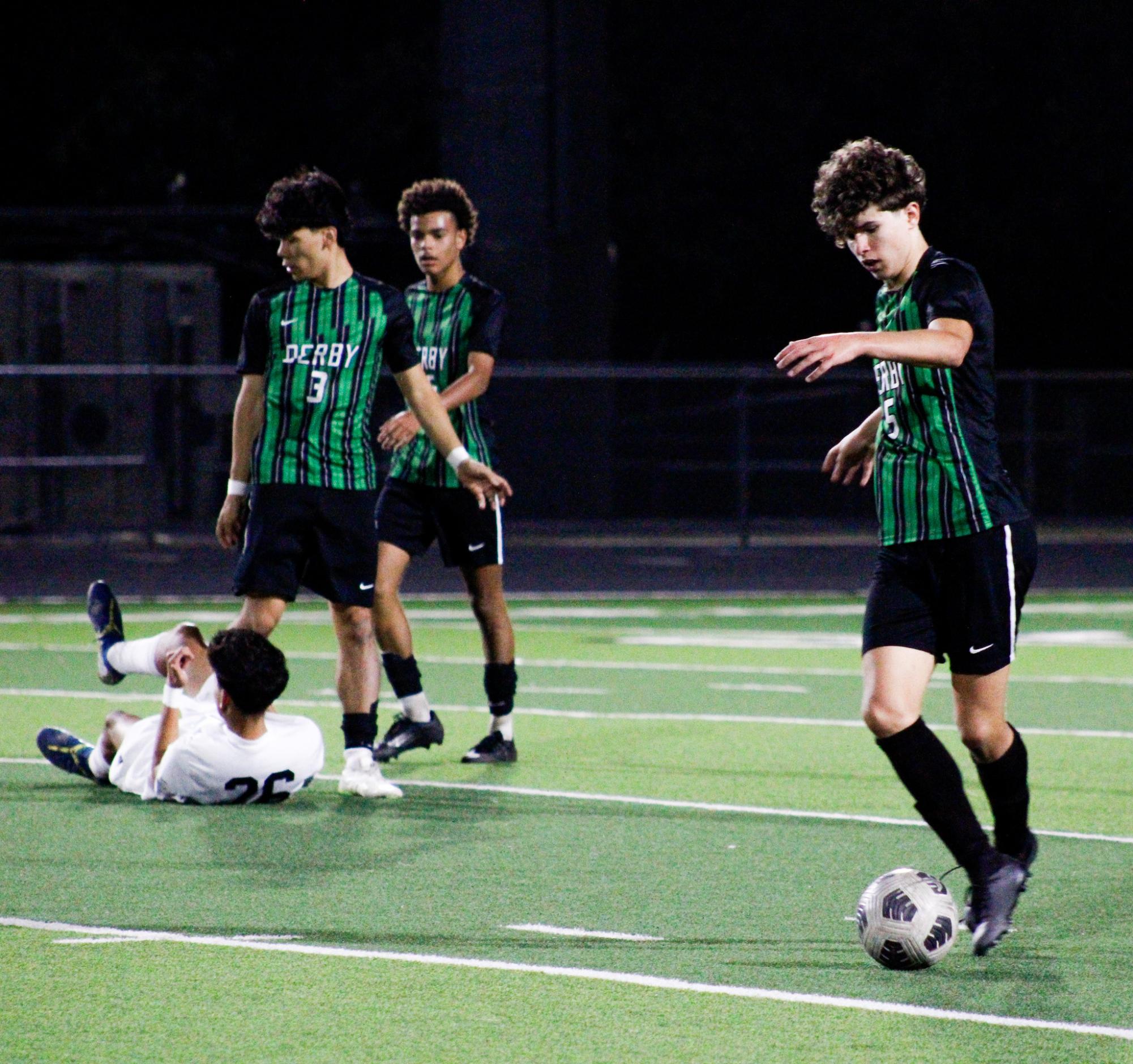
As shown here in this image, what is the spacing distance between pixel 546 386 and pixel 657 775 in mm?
16940

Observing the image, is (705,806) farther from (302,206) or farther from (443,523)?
(302,206)

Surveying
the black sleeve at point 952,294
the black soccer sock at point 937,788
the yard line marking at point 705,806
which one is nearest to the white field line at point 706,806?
the yard line marking at point 705,806

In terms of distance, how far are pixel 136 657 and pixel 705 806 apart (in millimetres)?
2354

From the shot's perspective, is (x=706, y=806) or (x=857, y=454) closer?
(x=857, y=454)

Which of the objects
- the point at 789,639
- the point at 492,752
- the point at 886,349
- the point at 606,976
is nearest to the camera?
the point at 886,349

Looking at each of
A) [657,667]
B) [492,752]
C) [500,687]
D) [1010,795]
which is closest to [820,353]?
[1010,795]

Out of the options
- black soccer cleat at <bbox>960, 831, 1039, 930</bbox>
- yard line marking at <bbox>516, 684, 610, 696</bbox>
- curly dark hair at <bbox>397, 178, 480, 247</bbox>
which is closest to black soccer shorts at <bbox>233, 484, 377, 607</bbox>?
curly dark hair at <bbox>397, 178, 480, 247</bbox>

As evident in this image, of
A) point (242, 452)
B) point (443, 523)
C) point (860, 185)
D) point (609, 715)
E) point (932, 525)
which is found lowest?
point (609, 715)

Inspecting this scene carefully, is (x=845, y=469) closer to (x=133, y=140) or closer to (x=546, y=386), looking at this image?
(x=546, y=386)

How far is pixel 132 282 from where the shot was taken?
1054 inches

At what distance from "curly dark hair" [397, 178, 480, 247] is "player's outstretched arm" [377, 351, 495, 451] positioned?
1.92 feet

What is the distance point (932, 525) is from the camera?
5.66m

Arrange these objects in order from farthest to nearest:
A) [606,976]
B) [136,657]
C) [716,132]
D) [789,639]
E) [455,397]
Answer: [716,132] < [789,639] < [455,397] < [136,657] < [606,976]

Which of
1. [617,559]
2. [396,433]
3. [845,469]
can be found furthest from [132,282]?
[845,469]
